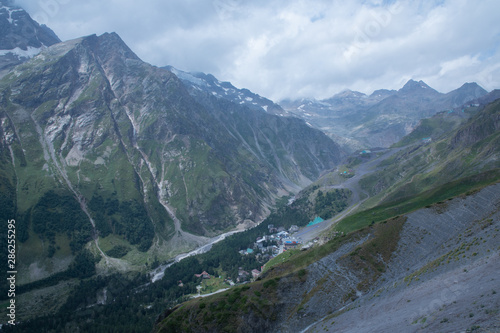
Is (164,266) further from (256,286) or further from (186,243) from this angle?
(256,286)

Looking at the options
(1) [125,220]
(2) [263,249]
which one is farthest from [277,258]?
(1) [125,220]

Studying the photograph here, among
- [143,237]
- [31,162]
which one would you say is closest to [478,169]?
[143,237]

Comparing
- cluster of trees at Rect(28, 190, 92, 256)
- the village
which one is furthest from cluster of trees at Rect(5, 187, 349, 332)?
cluster of trees at Rect(28, 190, 92, 256)

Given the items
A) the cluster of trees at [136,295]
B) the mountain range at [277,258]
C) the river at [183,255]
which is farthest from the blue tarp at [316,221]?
the river at [183,255]

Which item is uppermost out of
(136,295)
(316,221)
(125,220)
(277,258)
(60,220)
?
(60,220)

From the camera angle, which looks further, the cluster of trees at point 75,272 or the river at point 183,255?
the river at point 183,255

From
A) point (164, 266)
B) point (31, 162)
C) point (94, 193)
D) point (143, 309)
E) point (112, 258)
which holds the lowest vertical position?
point (143, 309)

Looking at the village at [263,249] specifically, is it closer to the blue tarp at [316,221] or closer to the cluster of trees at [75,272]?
the blue tarp at [316,221]

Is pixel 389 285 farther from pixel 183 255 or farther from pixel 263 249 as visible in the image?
pixel 183 255

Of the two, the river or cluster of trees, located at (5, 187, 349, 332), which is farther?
the river

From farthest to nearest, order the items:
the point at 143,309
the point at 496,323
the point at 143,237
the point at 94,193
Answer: the point at 94,193 < the point at 143,237 < the point at 143,309 < the point at 496,323

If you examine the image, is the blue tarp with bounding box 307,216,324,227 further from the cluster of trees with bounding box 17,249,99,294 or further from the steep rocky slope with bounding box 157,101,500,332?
the cluster of trees with bounding box 17,249,99,294
